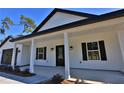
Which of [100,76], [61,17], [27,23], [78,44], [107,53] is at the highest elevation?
[27,23]

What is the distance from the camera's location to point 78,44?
8859 mm

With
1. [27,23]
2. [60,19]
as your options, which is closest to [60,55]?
[60,19]

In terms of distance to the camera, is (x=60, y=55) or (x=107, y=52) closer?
(x=107, y=52)

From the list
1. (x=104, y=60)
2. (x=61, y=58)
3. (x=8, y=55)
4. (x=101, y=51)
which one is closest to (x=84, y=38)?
(x=101, y=51)

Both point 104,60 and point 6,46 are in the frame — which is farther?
point 6,46

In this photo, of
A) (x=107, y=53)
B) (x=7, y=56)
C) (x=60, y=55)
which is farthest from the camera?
(x=7, y=56)

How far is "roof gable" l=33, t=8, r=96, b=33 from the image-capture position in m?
9.94

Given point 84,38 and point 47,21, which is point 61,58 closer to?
point 84,38

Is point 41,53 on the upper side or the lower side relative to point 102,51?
upper

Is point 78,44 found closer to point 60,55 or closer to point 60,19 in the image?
point 60,55

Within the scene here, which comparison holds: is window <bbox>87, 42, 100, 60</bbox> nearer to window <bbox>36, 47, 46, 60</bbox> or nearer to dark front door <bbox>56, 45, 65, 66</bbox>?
dark front door <bbox>56, 45, 65, 66</bbox>

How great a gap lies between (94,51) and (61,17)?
17.8ft
